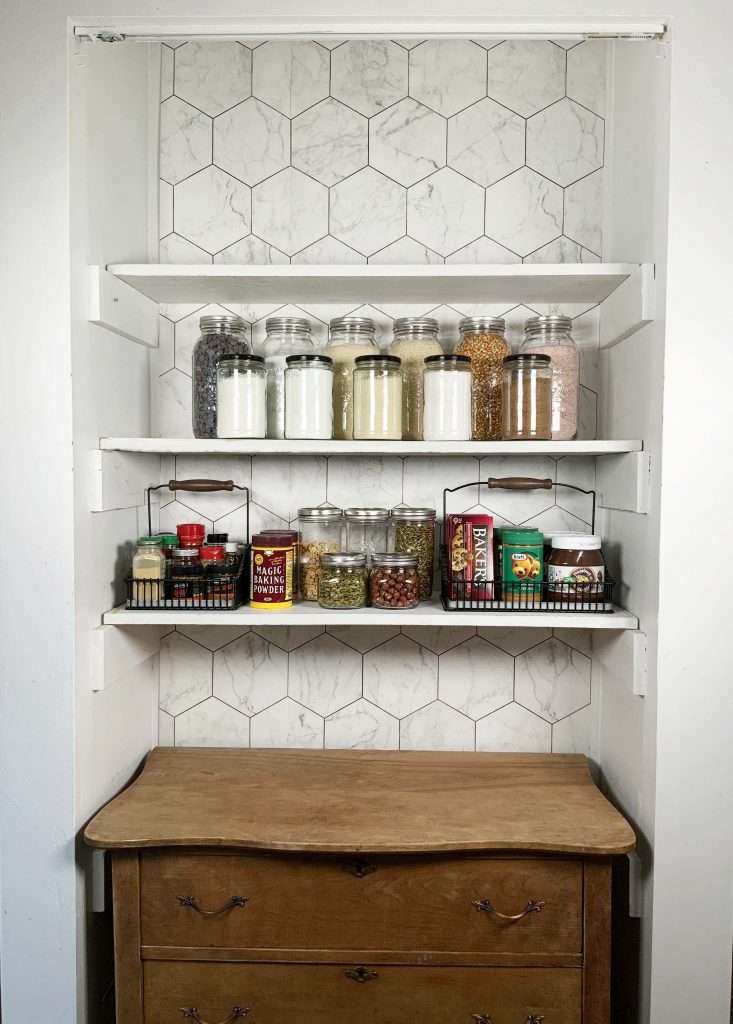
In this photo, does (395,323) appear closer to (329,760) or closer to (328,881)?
(329,760)

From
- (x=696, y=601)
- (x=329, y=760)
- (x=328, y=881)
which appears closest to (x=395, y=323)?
(x=696, y=601)

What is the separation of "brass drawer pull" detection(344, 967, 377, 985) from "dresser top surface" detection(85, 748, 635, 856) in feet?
0.81

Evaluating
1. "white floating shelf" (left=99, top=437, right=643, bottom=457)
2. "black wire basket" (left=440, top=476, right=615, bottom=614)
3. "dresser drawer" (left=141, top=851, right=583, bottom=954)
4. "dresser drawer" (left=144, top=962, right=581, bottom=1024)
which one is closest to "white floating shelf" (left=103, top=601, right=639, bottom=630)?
"black wire basket" (left=440, top=476, right=615, bottom=614)

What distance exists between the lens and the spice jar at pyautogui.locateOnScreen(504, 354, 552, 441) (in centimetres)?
169

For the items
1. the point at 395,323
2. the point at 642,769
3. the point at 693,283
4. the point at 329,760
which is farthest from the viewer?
the point at 329,760

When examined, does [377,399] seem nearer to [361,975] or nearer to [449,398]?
[449,398]

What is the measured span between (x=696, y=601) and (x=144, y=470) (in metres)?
1.21

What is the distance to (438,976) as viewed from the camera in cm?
156

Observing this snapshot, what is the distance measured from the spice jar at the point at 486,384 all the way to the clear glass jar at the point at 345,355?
0.22 m

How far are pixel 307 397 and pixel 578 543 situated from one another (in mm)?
634

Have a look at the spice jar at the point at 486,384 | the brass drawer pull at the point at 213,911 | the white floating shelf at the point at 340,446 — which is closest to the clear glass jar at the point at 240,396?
the white floating shelf at the point at 340,446

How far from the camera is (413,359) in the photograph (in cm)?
181

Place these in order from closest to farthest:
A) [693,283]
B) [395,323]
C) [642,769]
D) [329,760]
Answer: [693,283] < [642,769] < [395,323] < [329,760]

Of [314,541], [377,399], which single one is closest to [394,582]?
[314,541]
